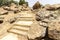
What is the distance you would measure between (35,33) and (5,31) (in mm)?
2181

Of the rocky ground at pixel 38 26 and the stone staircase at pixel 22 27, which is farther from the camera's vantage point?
the stone staircase at pixel 22 27

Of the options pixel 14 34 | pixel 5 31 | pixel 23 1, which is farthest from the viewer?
pixel 23 1

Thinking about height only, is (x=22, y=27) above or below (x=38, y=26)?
below

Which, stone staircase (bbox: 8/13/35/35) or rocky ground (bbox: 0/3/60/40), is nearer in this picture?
rocky ground (bbox: 0/3/60/40)

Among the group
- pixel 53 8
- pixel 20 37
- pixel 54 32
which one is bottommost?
pixel 20 37

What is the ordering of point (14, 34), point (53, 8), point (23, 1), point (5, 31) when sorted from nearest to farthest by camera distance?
point (14, 34) < point (5, 31) < point (53, 8) < point (23, 1)

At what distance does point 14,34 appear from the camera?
20.0 feet

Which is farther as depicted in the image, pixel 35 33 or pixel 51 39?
pixel 35 33

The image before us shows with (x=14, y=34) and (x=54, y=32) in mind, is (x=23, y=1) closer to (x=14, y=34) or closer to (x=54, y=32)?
(x=14, y=34)

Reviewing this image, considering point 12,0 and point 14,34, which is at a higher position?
point 12,0

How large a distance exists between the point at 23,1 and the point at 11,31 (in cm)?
882

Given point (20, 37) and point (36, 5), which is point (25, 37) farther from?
point (36, 5)

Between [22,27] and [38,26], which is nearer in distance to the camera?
[38,26]

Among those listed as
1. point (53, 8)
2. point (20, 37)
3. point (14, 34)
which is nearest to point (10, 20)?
point (14, 34)
